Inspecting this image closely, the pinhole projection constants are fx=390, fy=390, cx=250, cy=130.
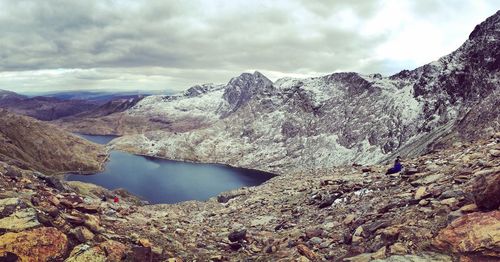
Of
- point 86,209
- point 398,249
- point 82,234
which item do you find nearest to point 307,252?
point 398,249

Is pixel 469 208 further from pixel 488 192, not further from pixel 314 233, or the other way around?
pixel 314 233

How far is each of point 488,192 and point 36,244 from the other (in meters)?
17.6

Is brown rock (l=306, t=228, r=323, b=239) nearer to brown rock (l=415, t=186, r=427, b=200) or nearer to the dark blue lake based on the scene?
brown rock (l=415, t=186, r=427, b=200)

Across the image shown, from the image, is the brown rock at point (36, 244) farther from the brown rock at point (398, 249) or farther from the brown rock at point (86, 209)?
the brown rock at point (398, 249)

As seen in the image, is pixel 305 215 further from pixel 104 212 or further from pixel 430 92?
pixel 430 92

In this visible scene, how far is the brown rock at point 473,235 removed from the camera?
1334 centimetres

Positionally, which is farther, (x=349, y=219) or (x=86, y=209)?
(x=349, y=219)

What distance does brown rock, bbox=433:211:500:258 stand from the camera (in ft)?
43.8

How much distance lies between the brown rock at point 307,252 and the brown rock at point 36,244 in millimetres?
10640

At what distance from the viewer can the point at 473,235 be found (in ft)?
45.4

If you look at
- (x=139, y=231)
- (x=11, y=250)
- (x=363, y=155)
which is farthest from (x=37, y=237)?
(x=363, y=155)

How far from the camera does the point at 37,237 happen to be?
15.3 metres

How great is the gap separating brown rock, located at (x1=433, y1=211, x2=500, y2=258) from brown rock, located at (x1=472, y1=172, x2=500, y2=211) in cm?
50

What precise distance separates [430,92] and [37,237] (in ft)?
557
